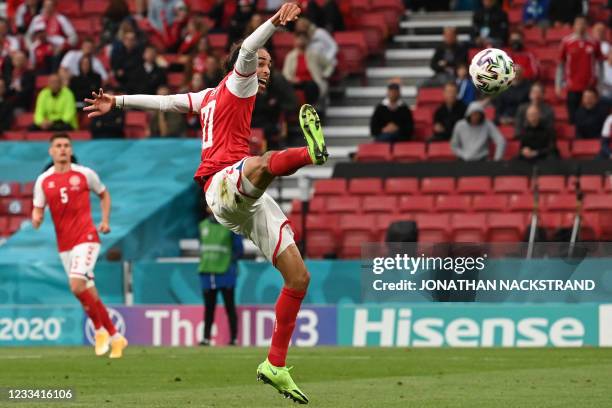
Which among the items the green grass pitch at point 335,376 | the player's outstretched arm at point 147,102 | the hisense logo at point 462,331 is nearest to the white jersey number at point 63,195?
the green grass pitch at point 335,376

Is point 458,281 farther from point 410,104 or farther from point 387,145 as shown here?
point 410,104

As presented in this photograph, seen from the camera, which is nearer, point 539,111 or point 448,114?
point 539,111

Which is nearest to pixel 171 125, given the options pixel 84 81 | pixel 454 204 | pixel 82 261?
pixel 84 81

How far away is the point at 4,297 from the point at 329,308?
16.0 ft

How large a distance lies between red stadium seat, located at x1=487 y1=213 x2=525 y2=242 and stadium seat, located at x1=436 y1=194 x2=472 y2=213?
0.62 metres

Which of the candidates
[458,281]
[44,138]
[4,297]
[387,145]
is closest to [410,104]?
[387,145]

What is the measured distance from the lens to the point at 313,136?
10594 mm

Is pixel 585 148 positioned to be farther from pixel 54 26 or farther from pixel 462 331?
pixel 54 26

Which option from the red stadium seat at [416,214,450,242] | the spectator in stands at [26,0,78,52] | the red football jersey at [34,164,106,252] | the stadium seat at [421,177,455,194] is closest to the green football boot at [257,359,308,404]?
the red football jersey at [34,164,106,252]

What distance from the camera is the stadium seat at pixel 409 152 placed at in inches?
925

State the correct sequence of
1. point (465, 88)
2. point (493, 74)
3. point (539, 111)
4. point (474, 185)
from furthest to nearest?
1. point (465, 88)
2. point (539, 111)
3. point (474, 185)
4. point (493, 74)

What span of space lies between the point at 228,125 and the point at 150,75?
14.4 m

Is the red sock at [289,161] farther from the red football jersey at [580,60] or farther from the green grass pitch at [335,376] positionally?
the red football jersey at [580,60]

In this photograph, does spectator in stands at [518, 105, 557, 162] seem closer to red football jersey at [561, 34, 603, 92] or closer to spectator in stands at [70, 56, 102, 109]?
red football jersey at [561, 34, 603, 92]
